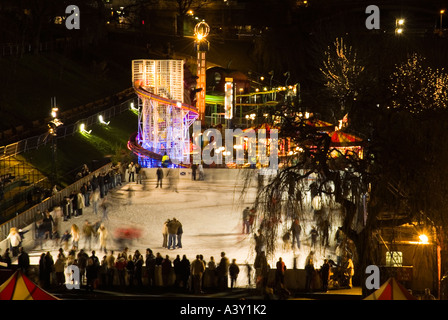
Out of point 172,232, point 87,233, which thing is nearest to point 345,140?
point 172,232

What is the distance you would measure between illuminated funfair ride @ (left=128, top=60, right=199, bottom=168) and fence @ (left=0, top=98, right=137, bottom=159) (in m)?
4.44

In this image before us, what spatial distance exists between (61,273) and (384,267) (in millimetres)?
9324

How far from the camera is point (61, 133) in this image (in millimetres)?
48594

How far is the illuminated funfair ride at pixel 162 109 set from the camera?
4491cm

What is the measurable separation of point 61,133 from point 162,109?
6543 millimetres

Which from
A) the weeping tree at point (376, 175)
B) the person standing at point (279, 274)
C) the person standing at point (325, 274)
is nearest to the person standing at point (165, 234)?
the person standing at point (279, 274)

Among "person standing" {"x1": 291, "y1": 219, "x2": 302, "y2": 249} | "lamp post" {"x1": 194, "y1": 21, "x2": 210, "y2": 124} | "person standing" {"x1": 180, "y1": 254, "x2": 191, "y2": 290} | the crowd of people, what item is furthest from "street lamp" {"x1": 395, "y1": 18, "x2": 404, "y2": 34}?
"person standing" {"x1": 180, "y1": 254, "x2": 191, "y2": 290}

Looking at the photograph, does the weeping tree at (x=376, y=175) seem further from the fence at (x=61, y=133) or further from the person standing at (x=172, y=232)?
the fence at (x=61, y=133)

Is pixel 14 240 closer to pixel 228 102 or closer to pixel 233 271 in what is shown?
pixel 233 271

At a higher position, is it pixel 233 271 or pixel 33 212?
pixel 33 212

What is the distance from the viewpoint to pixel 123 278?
1033 inches

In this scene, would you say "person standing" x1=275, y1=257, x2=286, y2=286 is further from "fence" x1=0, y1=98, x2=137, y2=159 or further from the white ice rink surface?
"fence" x1=0, y1=98, x2=137, y2=159

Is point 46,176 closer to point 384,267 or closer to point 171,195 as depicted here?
point 171,195
